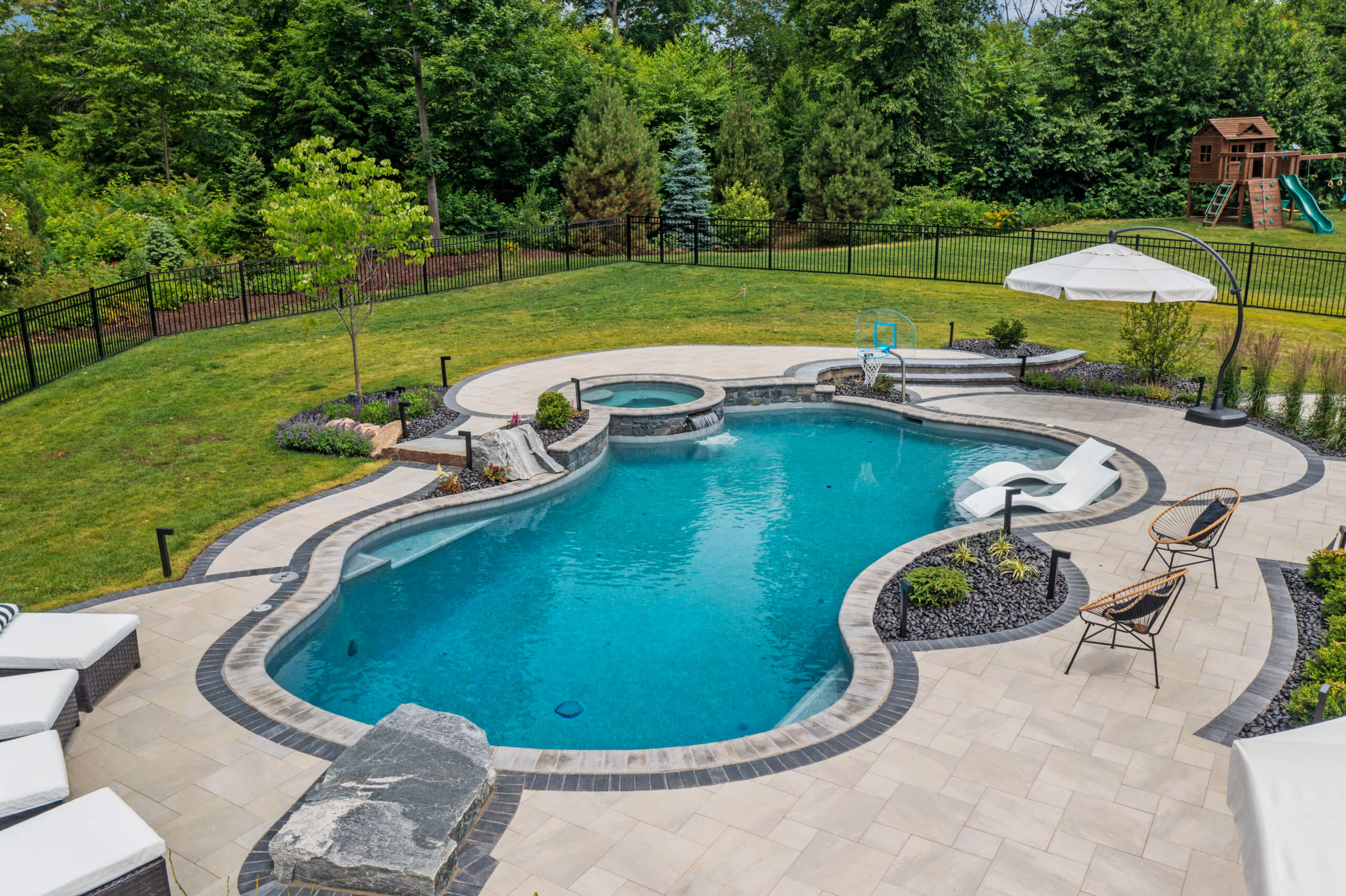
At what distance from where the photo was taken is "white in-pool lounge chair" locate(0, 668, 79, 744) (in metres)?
6.07

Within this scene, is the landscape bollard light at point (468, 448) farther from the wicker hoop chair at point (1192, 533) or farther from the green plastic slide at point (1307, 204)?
the green plastic slide at point (1307, 204)

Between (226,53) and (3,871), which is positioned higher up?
(226,53)

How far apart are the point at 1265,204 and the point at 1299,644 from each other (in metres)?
30.7

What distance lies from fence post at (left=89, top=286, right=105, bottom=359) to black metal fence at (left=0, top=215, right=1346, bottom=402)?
0.03 m

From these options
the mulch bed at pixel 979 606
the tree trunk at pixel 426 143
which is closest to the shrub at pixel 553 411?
the mulch bed at pixel 979 606

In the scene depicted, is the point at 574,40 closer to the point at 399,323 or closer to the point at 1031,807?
the point at 399,323

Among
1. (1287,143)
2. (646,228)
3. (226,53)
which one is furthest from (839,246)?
(226,53)

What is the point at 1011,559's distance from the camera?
9445mm

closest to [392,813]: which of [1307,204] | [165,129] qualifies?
[165,129]

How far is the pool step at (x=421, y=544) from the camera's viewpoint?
10.6 metres

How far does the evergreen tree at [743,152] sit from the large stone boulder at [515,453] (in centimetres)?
2331

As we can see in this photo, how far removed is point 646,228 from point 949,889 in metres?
27.2

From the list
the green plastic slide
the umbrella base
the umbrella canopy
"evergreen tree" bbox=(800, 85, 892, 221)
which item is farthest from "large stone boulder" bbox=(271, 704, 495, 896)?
the green plastic slide

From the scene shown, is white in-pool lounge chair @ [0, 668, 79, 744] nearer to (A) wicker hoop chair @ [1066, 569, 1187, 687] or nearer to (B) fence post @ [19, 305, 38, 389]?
(A) wicker hoop chair @ [1066, 569, 1187, 687]
